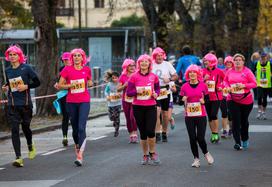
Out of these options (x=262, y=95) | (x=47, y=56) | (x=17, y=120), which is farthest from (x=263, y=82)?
(x=17, y=120)

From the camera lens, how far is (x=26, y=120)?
1352cm

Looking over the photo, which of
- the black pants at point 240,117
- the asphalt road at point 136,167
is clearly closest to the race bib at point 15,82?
the asphalt road at point 136,167

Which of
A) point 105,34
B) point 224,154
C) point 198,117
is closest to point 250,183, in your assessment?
point 198,117

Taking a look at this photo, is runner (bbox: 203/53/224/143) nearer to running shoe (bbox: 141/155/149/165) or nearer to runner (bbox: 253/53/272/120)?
running shoe (bbox: 141/155/149/165)

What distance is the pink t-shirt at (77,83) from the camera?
513 inches

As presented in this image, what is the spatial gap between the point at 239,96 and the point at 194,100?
210 cm

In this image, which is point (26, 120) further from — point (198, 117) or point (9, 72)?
point (198, 117)

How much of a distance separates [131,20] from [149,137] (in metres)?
70.6

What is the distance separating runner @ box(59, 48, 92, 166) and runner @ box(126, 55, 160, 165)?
796 millimetres

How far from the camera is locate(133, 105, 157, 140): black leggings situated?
12703 mm

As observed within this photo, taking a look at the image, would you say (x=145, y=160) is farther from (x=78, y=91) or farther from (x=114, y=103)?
(x=114, y=103)

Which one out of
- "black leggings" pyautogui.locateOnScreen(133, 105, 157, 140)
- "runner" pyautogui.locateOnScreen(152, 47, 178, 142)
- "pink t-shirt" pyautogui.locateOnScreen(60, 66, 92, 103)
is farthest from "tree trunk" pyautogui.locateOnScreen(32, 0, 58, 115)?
"black leggings" pyautogui.locateOnScreen(133, 105, 157, 140)

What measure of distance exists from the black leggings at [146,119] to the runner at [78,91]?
0.88 metres

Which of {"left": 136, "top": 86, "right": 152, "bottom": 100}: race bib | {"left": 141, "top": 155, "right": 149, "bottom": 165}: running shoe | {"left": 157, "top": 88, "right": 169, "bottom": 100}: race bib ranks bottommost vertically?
{"left": 141, "top": 155, "right": 149, "bottom": 165}: running shoe
